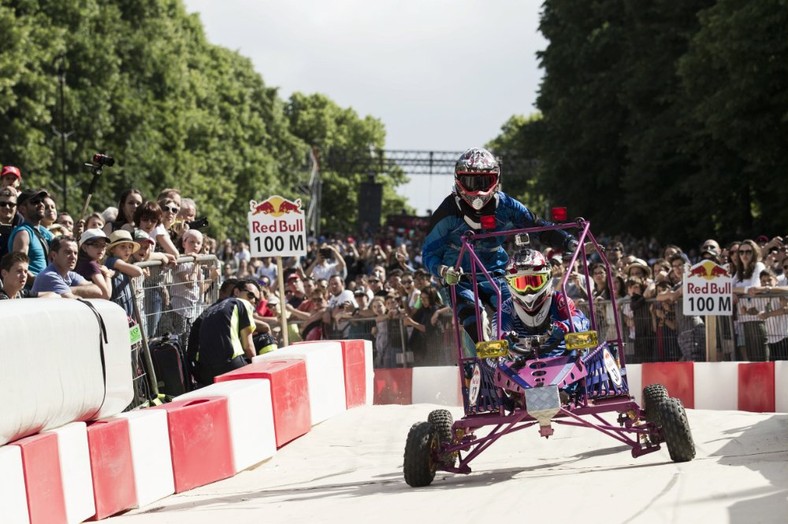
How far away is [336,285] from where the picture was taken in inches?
761

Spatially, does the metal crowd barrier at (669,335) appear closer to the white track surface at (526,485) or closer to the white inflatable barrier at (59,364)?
the white track surface at (526,485)

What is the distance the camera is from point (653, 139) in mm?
43219

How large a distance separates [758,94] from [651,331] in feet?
63.8

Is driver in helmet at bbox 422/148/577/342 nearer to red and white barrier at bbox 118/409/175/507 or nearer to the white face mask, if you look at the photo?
the white face mask

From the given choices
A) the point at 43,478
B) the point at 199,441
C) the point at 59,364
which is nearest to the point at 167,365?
the point at 199,441

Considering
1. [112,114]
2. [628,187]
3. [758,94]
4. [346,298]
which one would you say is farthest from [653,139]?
[346,298]

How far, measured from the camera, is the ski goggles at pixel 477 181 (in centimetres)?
1066

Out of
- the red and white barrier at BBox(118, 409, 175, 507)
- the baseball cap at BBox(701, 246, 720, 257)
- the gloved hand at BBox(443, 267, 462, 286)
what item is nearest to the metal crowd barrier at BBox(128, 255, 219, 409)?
the red and white barrier at BBox(118, 409, 175, 507)

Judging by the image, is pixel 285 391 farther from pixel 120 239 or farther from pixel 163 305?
pixel 120 239

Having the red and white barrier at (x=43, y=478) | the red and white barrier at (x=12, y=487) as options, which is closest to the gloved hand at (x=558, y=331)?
the red and white barrier at (x=43, y=478)

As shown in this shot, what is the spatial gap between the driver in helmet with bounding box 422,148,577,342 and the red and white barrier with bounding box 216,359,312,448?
2.03 metres

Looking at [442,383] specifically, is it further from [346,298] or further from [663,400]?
[663,400]

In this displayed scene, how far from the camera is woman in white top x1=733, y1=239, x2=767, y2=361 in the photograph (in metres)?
16.3

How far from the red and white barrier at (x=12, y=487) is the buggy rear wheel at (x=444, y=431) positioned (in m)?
2.85
